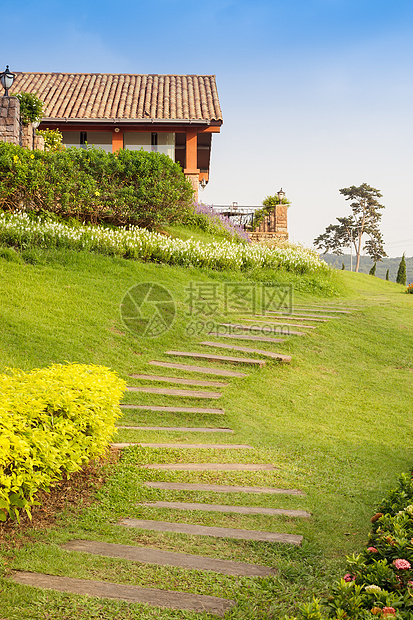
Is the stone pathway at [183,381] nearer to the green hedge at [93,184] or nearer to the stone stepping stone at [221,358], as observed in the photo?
the stone stepping stone at [221,358]

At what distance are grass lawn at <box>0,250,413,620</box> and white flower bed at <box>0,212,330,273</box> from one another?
495 millimetres

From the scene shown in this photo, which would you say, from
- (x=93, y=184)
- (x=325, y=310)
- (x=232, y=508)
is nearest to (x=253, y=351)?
(x=325, y=310)

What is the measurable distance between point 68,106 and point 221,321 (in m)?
15.2

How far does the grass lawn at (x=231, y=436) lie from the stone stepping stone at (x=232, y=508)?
7 cm

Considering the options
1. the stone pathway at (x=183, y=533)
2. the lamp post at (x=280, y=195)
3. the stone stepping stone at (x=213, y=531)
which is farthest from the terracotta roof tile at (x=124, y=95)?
the stone stepping stone at (x=213, y=531)

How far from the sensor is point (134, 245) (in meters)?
11.3

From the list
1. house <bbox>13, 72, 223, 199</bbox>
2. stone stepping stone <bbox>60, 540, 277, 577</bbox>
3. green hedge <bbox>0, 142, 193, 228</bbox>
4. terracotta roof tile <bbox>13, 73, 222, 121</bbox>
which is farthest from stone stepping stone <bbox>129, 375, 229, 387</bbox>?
terracotta roof tile <bbox>13, 73, 222, 121</bbox>

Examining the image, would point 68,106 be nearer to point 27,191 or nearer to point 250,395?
point 27,191

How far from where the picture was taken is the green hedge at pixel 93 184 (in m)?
11.3

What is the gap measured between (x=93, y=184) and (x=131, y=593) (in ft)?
36.2

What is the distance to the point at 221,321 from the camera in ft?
31.0

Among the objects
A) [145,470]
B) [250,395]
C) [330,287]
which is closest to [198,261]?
[330,287]

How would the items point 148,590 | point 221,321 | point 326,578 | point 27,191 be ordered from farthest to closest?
point 27,191 < point 221,321 < point 326,578 < point 148,590

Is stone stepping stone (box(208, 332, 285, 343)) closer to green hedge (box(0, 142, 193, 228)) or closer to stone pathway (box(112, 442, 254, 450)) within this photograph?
stone pathway (box(112, 442, 254, 450))
